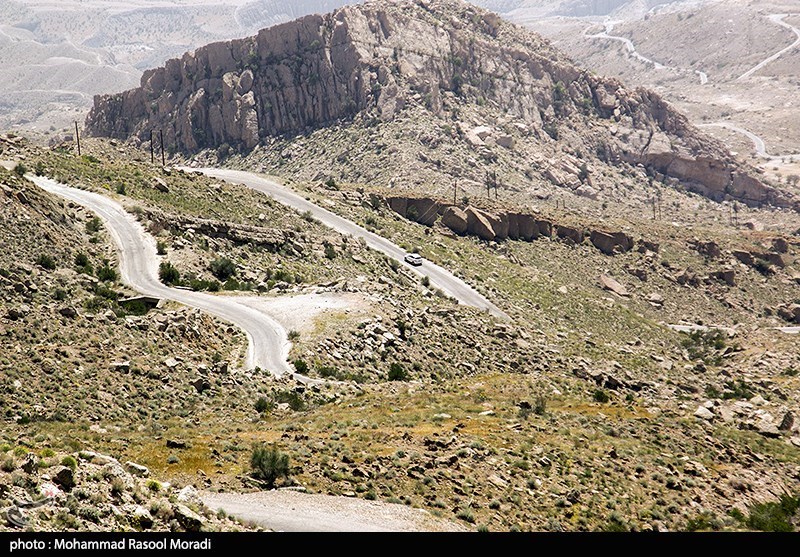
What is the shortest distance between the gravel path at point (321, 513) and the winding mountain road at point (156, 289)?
16483 millimetres

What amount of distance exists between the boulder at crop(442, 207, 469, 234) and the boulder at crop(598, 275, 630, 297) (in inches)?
635

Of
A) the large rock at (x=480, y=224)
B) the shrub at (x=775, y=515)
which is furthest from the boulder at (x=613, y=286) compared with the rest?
the shrub at (x=775, y=515)

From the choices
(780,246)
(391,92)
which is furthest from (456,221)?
(391,92)

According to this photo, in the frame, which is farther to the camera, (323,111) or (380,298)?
(323,111)

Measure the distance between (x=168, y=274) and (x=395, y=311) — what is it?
1464 cm

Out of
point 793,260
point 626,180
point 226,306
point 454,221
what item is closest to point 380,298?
point 226,306

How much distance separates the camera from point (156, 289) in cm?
4622

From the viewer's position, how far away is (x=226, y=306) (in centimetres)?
4516

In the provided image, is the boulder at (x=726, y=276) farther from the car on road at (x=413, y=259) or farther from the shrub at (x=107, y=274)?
the shrub at (x=107, y=274)

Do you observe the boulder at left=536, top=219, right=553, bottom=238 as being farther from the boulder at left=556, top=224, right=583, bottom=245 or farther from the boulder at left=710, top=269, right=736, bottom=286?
the boulder at left=710, top=269, right=736, bottom=286

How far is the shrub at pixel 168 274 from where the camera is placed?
4825 cm

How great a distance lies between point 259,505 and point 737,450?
20.7 metres

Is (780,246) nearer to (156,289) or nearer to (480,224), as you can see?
(480,224)

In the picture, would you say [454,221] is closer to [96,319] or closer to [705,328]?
[705,328]
